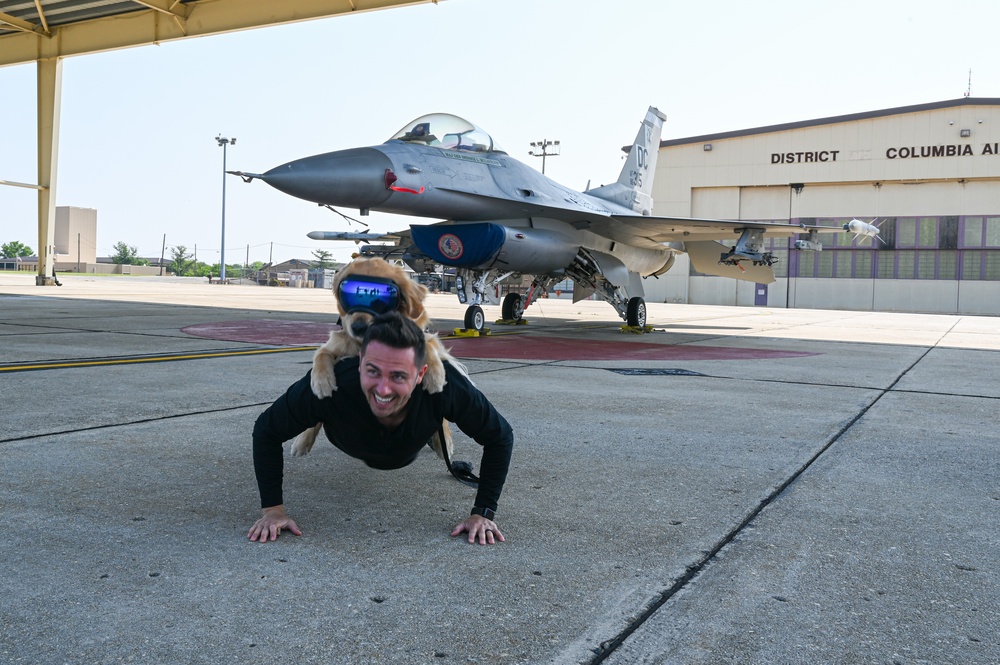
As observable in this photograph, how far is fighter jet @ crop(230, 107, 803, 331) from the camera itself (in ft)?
36.8

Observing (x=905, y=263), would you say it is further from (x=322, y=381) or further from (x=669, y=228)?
(x=322, y=381)

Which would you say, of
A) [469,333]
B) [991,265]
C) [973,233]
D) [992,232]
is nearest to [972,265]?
[991,265]

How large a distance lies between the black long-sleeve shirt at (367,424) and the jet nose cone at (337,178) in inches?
325

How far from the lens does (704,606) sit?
2.36m

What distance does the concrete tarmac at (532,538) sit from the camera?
2.12 metres


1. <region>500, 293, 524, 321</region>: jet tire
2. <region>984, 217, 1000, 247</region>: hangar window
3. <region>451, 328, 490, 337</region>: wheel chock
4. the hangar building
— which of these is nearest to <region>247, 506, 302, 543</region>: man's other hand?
<region>451, 328, 490, 337</region>: wheel chock

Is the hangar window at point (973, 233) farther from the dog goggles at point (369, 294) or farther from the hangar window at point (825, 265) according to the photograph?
the dog goggles at point (369, 294)

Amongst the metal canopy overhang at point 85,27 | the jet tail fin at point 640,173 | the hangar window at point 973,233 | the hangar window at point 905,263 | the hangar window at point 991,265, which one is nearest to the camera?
the jet tail fin at point 640,173

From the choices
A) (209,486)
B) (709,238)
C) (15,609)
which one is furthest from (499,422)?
(709,238)

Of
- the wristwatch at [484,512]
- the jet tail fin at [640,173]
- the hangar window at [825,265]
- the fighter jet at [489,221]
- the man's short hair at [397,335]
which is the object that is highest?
the jet tail fin at [640,173]

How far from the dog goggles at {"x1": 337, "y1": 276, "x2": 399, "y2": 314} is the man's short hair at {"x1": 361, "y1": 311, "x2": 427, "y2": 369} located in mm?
384

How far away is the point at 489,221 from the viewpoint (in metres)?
13.2

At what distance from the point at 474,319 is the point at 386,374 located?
1020 centimetres

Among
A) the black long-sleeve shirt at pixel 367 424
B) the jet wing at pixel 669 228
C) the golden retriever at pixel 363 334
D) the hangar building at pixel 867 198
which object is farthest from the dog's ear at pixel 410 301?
the hangar building at pixel 867 198
